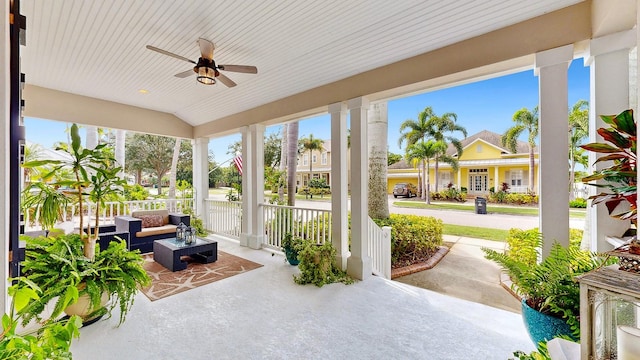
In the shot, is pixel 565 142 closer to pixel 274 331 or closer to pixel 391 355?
pixel 391 355

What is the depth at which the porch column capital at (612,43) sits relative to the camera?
2152 mm

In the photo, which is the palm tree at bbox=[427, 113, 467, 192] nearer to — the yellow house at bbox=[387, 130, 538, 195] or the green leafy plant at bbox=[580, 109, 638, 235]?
the yellow house at bbox=[387, 130, 538, 195]

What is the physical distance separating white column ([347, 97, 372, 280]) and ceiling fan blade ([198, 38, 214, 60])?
1.95 meters

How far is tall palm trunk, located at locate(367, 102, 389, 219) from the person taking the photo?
5.60 m

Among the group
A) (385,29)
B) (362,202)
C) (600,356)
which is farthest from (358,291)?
(385,29)

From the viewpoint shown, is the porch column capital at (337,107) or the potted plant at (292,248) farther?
the potted plant at (292,248)

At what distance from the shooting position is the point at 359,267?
3.80 metres

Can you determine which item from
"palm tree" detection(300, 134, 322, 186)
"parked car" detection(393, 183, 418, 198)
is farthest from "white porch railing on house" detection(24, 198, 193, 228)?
"parked car" detection(393, 183, 418, 198)

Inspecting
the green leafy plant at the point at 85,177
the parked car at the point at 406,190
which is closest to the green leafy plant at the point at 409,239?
the green leafy plant at the point at 85,177

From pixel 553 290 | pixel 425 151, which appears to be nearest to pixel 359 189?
pixel 553 290

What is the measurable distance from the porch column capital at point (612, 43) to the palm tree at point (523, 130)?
462 inches

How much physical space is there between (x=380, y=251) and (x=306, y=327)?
203cm

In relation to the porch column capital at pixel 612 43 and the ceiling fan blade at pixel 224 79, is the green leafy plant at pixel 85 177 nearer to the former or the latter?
the ceiling fan blade at pixel 224 79

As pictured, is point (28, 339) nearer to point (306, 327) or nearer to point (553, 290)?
point (306, 327)
